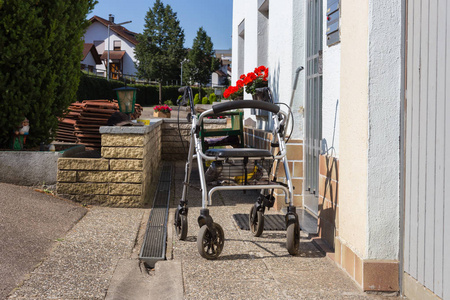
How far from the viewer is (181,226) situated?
15.2 ft

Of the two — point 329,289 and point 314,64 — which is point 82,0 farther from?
point 329,289

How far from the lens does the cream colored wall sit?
3334 mm

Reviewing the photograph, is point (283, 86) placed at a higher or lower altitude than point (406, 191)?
higher

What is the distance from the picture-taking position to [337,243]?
3.87 meters

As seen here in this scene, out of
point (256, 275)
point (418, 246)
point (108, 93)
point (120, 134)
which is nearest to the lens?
point (418, 246)

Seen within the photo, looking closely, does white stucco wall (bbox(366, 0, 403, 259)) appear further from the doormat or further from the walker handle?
the doormat

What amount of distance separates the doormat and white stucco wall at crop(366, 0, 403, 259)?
1953 millimetres

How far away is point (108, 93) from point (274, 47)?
92.0 feet

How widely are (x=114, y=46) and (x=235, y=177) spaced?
77.5m

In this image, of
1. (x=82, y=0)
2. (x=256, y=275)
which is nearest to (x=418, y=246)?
(x=256, y=275)

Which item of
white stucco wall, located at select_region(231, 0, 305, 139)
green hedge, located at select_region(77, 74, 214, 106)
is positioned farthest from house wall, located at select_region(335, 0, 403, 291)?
green hedge, located at select_region(77, 74, 214, 106)

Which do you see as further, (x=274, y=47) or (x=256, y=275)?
(x=274, y=47)

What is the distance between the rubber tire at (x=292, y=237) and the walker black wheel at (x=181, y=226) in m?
0.95

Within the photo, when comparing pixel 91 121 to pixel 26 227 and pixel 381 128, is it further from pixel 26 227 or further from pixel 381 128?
pixel 381 128
